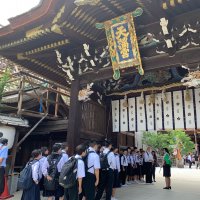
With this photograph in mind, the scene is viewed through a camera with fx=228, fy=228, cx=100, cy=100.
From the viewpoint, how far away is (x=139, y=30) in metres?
6.73

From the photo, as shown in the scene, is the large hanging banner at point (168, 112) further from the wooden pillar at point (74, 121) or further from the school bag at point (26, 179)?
the school bag at point (26, 179)

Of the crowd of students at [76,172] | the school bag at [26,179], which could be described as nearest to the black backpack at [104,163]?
the crowd of students at [76,172]

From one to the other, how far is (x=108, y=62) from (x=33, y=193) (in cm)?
444

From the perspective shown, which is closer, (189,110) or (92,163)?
(92,163)

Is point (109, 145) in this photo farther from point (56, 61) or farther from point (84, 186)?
point (56, 61)

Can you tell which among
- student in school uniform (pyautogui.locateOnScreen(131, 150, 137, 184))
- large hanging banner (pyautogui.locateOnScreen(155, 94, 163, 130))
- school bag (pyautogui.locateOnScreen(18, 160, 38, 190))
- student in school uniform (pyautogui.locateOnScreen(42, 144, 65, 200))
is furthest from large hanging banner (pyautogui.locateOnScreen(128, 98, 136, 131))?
school bag (pyautogui.locateOnScreen(18, 160, 38, 190))

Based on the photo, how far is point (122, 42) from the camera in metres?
6.77

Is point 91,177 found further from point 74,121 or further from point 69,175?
point 74,121

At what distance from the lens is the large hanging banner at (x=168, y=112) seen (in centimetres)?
943

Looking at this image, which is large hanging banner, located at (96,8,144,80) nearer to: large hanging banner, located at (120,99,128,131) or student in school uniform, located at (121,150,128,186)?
large hanging banner, located at (120,99,128,131)

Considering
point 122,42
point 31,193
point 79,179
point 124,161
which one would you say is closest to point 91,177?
point 79,179

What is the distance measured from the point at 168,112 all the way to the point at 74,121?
4115 millimetres

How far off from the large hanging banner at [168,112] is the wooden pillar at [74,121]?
380 cm

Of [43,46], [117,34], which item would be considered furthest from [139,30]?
[43,46]
